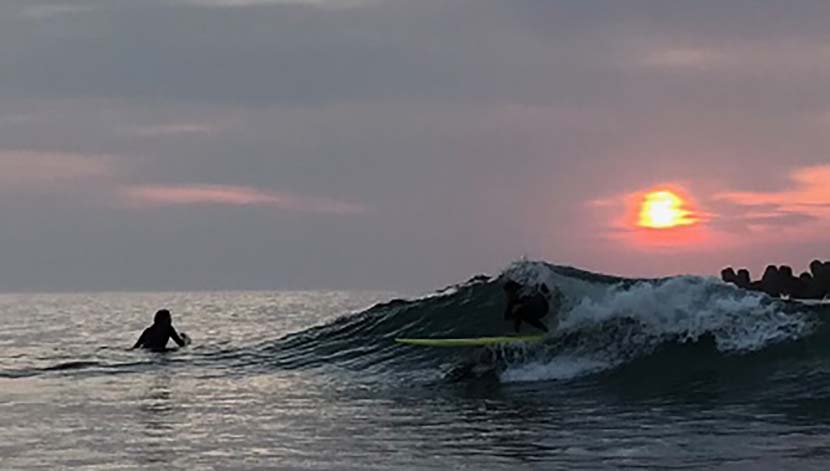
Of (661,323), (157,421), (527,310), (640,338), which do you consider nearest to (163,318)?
(527,310)

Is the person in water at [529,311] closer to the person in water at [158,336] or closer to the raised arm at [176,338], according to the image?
the person in water at [158,336]

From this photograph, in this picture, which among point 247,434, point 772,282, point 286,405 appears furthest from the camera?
point 772,282

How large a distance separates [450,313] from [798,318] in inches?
458

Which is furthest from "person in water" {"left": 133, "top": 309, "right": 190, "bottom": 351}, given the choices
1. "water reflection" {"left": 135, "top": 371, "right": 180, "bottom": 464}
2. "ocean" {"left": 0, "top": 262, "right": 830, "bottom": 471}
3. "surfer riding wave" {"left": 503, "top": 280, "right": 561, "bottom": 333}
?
"surfer riding wave" {"left": 503, "top": 280, "right": 561, "bottom": 333}

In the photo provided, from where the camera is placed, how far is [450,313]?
34125mm

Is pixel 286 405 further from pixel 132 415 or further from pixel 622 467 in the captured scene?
pixel 622 467

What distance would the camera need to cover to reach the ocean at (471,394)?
1462 centimetres

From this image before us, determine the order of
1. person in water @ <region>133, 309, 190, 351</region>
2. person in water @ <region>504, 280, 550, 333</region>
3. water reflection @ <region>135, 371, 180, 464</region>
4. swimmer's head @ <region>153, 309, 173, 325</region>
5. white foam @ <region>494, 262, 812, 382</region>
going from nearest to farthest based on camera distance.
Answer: water reflection @ <region>135, 371, 180, 464</region> < white foam @ <region>494, 262, 812, 382</region> < person in water @ <region>504, 280, 550, 333</region> < person in water @ <region>133, 309, 190, 351</region> < swimmer's head @ <region>153, 309, 173, 325</region>

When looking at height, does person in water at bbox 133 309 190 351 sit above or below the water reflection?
above

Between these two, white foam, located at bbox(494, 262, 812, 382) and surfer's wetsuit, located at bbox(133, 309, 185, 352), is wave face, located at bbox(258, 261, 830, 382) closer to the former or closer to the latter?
white foam, located at bbox(494, 262, 812, 382)

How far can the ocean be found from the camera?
14625 mm

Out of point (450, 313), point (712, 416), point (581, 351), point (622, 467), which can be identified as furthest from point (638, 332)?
point (622, 467)

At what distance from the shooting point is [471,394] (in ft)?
71.5

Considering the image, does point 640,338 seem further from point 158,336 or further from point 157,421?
point 158,336
